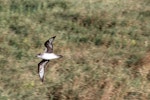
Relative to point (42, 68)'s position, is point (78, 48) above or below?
above

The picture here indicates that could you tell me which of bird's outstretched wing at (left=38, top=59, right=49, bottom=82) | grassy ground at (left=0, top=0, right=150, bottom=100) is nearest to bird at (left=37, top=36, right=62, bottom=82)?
bird's outstretched wing at (left=38, top=59, right=49, bottom=82)

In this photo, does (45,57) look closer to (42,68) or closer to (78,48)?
(42,68)

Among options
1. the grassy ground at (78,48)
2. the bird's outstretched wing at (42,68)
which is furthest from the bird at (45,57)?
the grassy ground at (78,48)

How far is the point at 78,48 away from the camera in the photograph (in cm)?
784

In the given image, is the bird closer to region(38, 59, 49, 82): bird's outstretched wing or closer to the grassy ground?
region(38, 59, 49, 82): bird's outstretched wing

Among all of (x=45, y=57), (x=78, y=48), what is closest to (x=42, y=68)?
(x=45, y=57)

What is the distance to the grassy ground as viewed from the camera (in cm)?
666

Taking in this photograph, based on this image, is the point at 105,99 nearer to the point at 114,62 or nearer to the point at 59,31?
the point at 114,62

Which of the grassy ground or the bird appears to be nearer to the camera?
the bird

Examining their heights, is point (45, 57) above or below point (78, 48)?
below

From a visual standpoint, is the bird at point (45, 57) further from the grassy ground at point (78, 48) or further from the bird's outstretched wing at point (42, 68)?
the grassy ground at point (78, 48)

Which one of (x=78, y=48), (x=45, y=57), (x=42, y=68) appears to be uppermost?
(x=78, y=48)

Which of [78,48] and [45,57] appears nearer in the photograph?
[45,57]

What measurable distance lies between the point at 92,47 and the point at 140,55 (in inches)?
36.5
